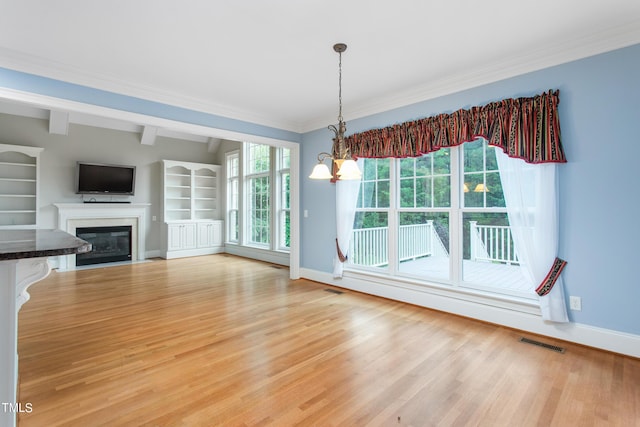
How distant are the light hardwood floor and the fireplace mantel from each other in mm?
2928

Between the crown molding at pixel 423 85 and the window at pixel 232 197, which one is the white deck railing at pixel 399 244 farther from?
the window at pixel 232 197

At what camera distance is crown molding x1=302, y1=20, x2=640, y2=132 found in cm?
258

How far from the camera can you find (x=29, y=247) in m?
1.28

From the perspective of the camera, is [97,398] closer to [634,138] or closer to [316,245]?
[316,245]

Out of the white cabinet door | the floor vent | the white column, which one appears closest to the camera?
the white column

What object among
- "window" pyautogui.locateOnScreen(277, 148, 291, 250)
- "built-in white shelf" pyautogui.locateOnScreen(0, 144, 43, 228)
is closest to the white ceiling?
"window" pyautogui.locateOnScreen(277, 148, 291, 250)

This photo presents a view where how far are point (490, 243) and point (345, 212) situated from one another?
194 centimetres

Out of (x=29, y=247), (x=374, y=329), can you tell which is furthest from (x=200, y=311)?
(x=29, y=247)

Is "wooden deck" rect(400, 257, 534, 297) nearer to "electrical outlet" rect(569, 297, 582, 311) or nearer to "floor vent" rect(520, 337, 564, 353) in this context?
"electrical outlet" rect(569, 297, 582, 311)

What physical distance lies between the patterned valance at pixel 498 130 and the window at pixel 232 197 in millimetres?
5260

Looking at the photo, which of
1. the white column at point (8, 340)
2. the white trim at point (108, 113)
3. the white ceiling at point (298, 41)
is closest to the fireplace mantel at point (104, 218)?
the white trim at point (108, 113)

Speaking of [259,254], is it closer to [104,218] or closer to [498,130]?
[104,218]

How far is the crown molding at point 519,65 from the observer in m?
2.58

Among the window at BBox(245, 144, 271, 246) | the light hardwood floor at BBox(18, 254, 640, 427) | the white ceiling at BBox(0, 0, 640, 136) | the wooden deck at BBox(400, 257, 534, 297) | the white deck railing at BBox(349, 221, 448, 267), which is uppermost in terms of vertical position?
the white ceiling at BBox(0, 0, 640, 136)
